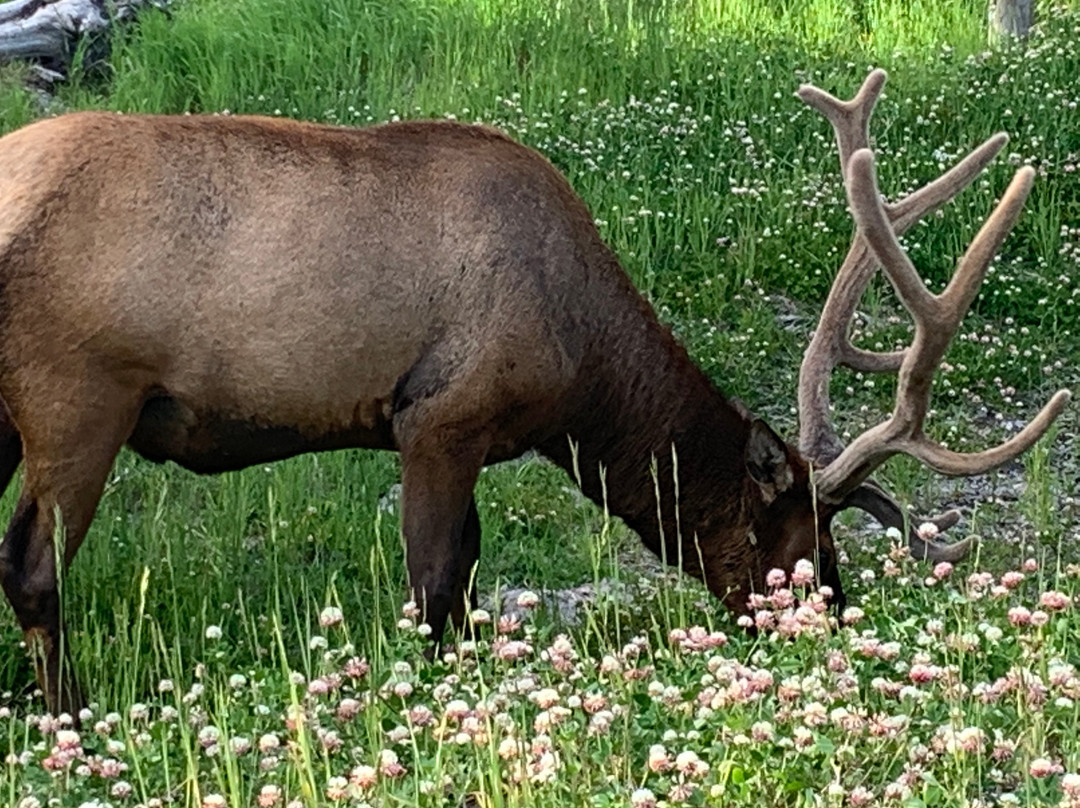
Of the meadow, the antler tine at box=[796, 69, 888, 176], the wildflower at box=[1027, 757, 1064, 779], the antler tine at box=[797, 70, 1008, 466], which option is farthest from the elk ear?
the wildflower at box=[1027, 757, 1064, 779]

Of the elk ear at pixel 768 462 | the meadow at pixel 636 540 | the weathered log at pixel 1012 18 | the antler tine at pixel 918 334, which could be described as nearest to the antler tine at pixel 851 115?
the antler tine at pixel 918 334

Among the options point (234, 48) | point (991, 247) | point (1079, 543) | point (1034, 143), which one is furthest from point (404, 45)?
point (991, 247)

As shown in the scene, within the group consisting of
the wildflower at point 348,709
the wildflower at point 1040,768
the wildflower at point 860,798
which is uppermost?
the wildflower at point 1040,768

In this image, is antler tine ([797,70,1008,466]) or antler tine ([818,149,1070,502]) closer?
antler tine ([818,149,1070,502])

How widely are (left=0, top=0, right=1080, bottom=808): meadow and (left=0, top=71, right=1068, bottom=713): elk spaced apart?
29 cm

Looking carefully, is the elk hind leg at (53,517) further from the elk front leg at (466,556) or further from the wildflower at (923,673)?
the wildflower at (923,673)

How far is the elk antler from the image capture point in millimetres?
5168

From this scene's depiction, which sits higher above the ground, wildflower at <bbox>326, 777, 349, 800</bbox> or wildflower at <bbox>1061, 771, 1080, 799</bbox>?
wildflower at <bbox>1061, 771, 1080, 799</bbox>

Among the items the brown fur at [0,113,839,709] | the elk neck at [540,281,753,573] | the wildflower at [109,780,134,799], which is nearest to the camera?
the wildflower at [109,780,134,799]

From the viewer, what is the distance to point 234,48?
10.4 meters

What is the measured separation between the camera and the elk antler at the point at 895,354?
17.0 ft

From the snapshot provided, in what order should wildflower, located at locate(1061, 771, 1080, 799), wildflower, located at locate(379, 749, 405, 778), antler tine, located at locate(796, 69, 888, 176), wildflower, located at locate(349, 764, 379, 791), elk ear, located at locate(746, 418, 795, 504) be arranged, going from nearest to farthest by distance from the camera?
wildflower, located at locate(1061, 771, 1080, 799)
wildflower, located at locate(349, 764, 379, 791)
wildflower, located at locate(379, 749, 405, 778)
elk ear, located at locate(746, 418, 795, 504)
antler tine, located at locate(796, 69, 888, 176)

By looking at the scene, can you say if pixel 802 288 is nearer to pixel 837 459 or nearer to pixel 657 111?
pixel 657 111

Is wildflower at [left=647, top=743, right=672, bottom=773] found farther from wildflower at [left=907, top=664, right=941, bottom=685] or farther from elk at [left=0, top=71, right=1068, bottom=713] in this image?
elk at [left=0, top=71, right=1068, bottom=713]
